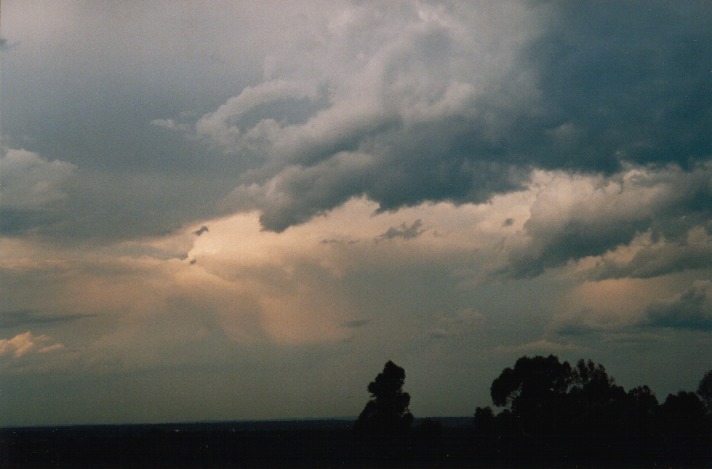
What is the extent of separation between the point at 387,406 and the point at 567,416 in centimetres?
1848

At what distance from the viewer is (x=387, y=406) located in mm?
74438

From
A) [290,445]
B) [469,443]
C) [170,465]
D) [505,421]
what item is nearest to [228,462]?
[170,465]

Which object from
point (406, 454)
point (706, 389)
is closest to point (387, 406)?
point (406, 454)

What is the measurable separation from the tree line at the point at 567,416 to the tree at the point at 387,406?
11 cm

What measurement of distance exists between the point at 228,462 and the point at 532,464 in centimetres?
2819

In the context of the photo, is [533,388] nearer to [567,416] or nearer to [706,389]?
[567,416]

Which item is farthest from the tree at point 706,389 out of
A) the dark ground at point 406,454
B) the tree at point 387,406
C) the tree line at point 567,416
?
the tree at point 387,406

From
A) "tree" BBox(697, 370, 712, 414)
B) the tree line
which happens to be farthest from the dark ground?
"tree" BBox(697, 370, 712, 414)

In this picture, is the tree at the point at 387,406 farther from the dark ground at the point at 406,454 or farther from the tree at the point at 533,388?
the tree at the point at 533,388

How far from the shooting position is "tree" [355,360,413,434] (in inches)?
2916

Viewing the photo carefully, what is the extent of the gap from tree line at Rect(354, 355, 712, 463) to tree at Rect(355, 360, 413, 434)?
0.11 metres

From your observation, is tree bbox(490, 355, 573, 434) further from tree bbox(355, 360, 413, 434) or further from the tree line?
tree bbox(355, 360, 413, 434)

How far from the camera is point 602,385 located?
7025 centimetres

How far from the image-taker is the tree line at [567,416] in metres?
63.5
